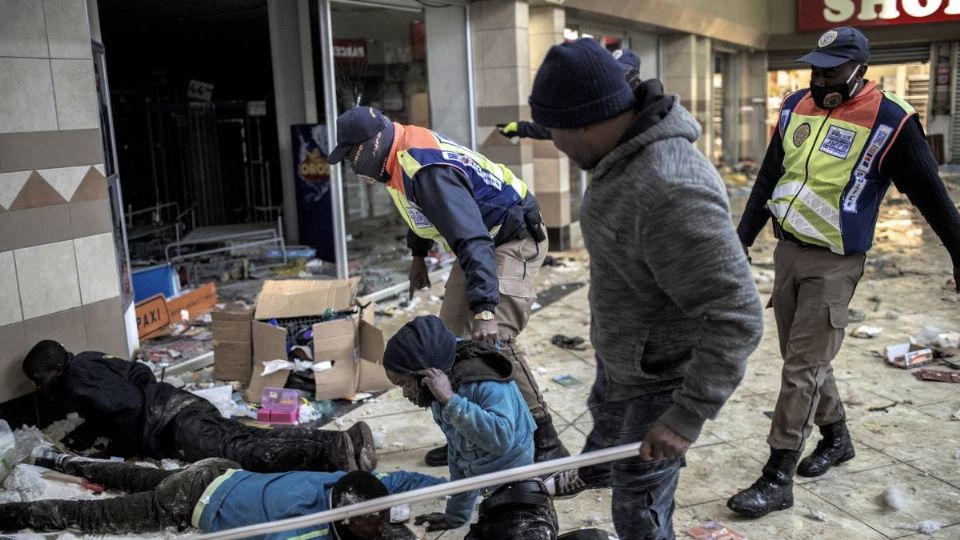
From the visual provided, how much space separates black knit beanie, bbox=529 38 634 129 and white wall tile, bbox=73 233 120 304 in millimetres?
3430

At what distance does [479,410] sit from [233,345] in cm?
262

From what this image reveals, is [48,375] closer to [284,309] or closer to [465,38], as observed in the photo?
[284,309]

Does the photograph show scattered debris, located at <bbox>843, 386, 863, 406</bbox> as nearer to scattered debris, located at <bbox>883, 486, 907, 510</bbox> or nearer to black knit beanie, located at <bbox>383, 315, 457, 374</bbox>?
scattered debris, located at <bbox>883, 486, 907, 510</bbox>

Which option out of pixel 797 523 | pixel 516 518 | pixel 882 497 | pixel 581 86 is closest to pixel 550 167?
pixel 882 497

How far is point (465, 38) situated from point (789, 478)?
6.20m

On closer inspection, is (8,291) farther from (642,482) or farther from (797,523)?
(797,523)

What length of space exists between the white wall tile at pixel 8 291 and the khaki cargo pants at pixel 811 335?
367 centimetres

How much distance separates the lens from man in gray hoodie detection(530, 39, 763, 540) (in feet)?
6.56

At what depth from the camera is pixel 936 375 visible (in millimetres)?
5035

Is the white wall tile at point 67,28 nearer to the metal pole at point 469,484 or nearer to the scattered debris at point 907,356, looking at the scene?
the metal pole at point 469,484

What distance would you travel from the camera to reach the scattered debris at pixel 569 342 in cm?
605

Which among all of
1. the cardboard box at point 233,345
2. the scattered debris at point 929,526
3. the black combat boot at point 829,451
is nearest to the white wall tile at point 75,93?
the cardboard box at point 233,345

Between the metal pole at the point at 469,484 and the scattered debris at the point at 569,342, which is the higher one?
the metal pole at the point at 469,484

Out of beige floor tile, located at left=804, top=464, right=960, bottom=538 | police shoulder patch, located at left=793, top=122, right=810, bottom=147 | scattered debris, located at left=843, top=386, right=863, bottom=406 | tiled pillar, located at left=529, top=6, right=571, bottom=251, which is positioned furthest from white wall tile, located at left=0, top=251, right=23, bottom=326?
tiled pillar, located at left=529, top=6, right=571, bottom=251
